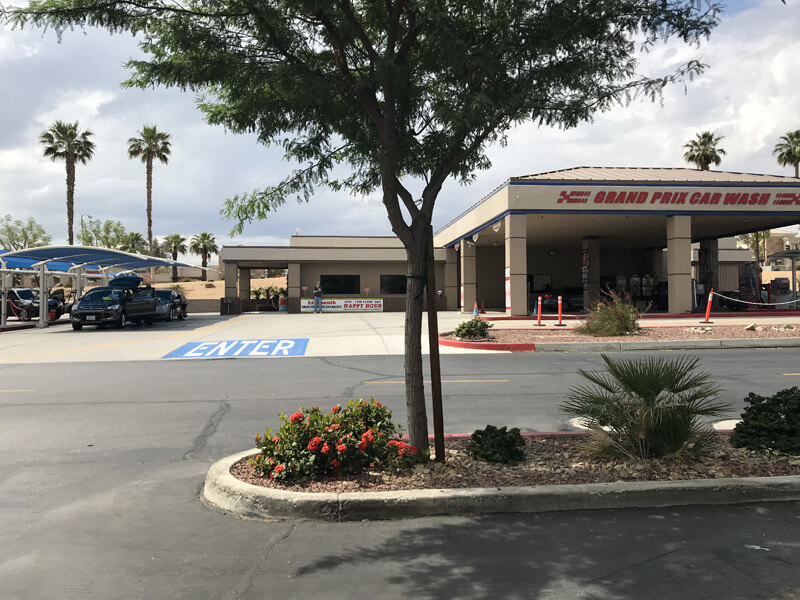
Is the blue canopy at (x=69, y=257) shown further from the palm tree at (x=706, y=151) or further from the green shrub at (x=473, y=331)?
the palm tree at (x=706, y=151)

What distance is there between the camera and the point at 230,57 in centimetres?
552

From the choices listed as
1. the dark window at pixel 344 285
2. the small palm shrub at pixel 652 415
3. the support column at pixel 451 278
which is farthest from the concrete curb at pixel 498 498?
the dark window at pixel 344 285

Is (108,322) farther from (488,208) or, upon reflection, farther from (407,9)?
(407,9)

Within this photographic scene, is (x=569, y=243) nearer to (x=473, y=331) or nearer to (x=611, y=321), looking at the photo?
(x=611, y=321)

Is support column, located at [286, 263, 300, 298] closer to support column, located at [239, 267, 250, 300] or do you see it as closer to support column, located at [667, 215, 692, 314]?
support column, located at [239, 267, 250, 300]

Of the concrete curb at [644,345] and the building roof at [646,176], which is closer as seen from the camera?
the concrete curb at [644,345]

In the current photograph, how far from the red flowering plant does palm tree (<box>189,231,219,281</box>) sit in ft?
273

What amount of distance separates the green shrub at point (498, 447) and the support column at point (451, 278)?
34818 millimetres

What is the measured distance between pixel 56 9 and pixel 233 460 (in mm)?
4070

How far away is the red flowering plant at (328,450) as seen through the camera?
15.6ft

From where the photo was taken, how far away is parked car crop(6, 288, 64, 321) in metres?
30.0

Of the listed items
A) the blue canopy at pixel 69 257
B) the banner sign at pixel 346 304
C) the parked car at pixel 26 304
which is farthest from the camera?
the banner sign at pixel 346 304

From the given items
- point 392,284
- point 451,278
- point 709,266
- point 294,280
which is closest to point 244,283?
point 294,280

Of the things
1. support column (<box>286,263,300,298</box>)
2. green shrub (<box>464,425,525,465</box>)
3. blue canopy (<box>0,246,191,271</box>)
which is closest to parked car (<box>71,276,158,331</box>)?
blue canopy (<box>0,246,191,271</box>)
